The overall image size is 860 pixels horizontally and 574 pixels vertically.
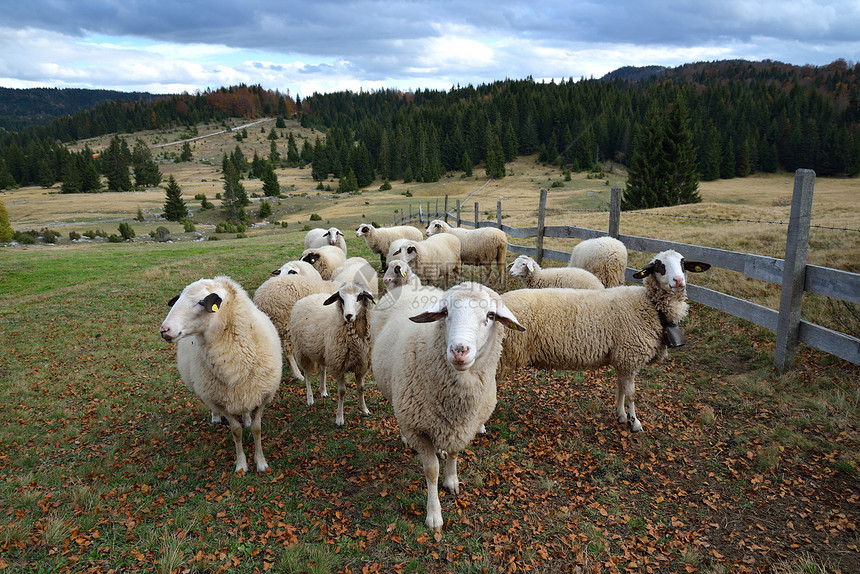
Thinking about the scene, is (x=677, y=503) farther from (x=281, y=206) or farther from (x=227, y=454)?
(x=281, y=206)

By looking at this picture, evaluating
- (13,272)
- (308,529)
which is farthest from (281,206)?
(308,529)

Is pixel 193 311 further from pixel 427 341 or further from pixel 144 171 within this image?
pixel 144 171

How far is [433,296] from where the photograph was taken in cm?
670

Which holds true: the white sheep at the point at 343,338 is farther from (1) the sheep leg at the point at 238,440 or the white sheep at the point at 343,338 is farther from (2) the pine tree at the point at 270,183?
(2) the pine tree at the point at 270,183

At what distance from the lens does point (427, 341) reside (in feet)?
16.3

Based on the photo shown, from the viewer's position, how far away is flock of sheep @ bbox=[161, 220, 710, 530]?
4570mm

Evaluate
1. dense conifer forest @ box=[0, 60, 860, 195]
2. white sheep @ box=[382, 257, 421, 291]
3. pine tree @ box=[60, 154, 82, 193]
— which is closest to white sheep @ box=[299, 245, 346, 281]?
white sheep @ box=[382, 257, 421, 291]

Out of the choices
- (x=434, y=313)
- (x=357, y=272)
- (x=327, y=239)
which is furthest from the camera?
(x=327, y=239)

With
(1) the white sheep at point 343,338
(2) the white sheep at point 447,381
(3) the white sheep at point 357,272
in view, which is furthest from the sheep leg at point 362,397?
(2) the white sheep at point 447,381

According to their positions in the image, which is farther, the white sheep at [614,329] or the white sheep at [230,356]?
the white sheep at [614,329]

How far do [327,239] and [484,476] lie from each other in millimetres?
12308

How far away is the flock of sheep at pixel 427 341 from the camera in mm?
4570

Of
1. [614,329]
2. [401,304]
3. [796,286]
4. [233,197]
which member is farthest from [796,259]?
[233,197]

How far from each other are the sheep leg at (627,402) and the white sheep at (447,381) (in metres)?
2.35
